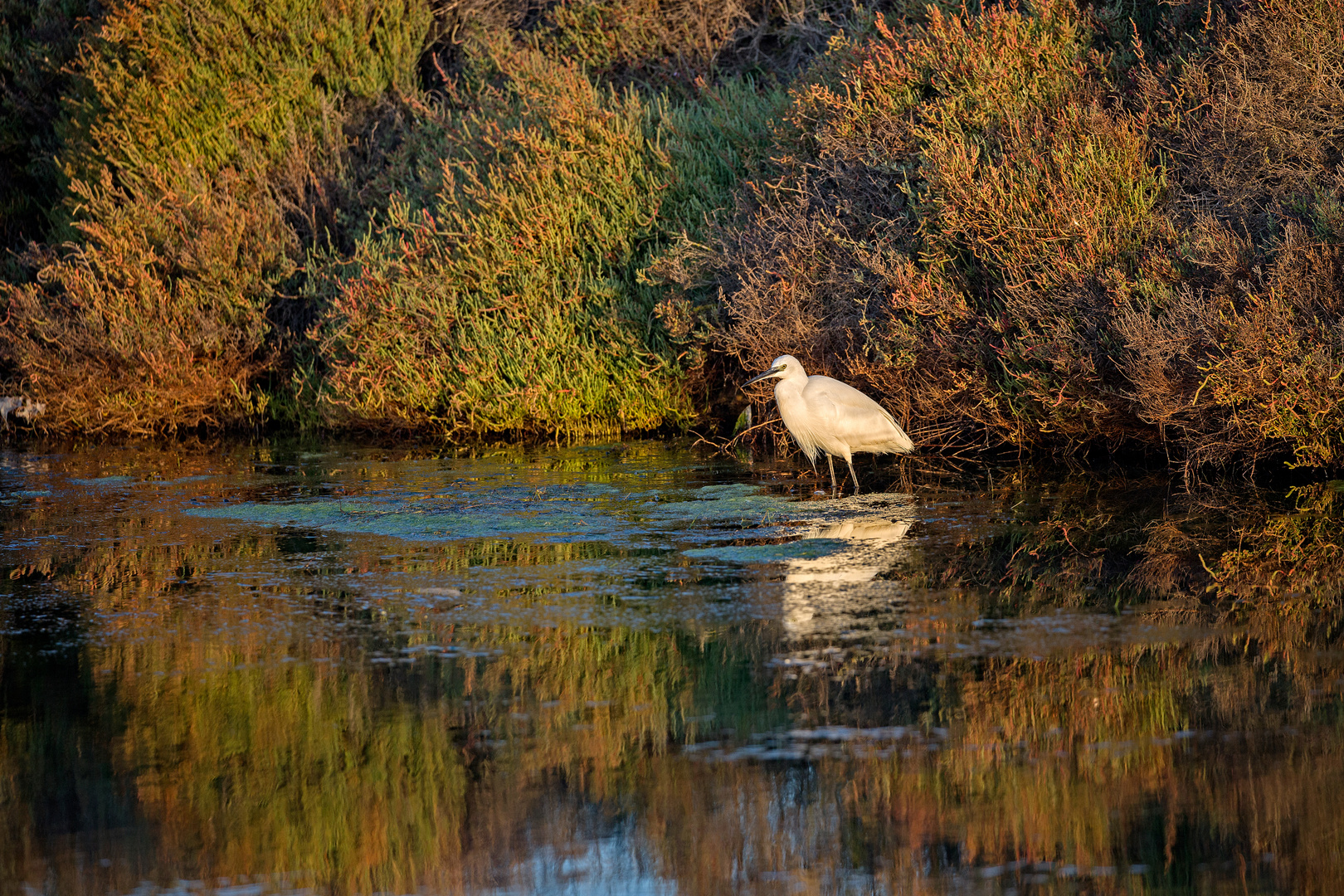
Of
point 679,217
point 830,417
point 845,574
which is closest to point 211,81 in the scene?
point 679,217

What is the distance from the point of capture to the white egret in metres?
8.28

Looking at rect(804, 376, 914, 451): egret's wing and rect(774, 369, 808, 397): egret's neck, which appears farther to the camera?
rect(774, 369, 808, 397): egret's neck

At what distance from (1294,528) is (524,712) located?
13.6ft

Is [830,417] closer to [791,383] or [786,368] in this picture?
[791,383]

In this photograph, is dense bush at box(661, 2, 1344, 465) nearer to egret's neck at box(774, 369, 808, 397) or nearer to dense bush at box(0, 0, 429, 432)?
egret's neck at box(774, 369, 808, 397)

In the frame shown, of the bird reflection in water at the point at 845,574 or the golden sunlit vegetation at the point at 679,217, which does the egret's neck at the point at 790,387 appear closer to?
the golden sunlit vegetation at the point at 679,217

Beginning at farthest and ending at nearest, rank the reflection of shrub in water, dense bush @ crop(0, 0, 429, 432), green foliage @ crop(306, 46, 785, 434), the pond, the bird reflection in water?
dense bush @ crop(0, 0, 429, 432)
green foliage @ crop(306, 46, 785, 434)
the reflection of shrub in water
the bird reflection in water
the pond

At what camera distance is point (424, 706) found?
4434 mm

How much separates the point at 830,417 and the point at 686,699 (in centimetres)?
401

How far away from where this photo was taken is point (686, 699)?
4461mm

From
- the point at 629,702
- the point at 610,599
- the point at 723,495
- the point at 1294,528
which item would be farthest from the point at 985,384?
the point at 629,702

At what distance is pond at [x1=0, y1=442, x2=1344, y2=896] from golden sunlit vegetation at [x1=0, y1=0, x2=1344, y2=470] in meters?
1.32

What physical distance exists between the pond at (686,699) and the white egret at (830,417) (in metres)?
0.73

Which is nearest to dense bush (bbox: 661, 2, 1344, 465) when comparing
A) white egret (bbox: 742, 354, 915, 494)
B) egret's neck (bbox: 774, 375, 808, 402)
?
white egret (bbox: 742, 354, 915, 494)
